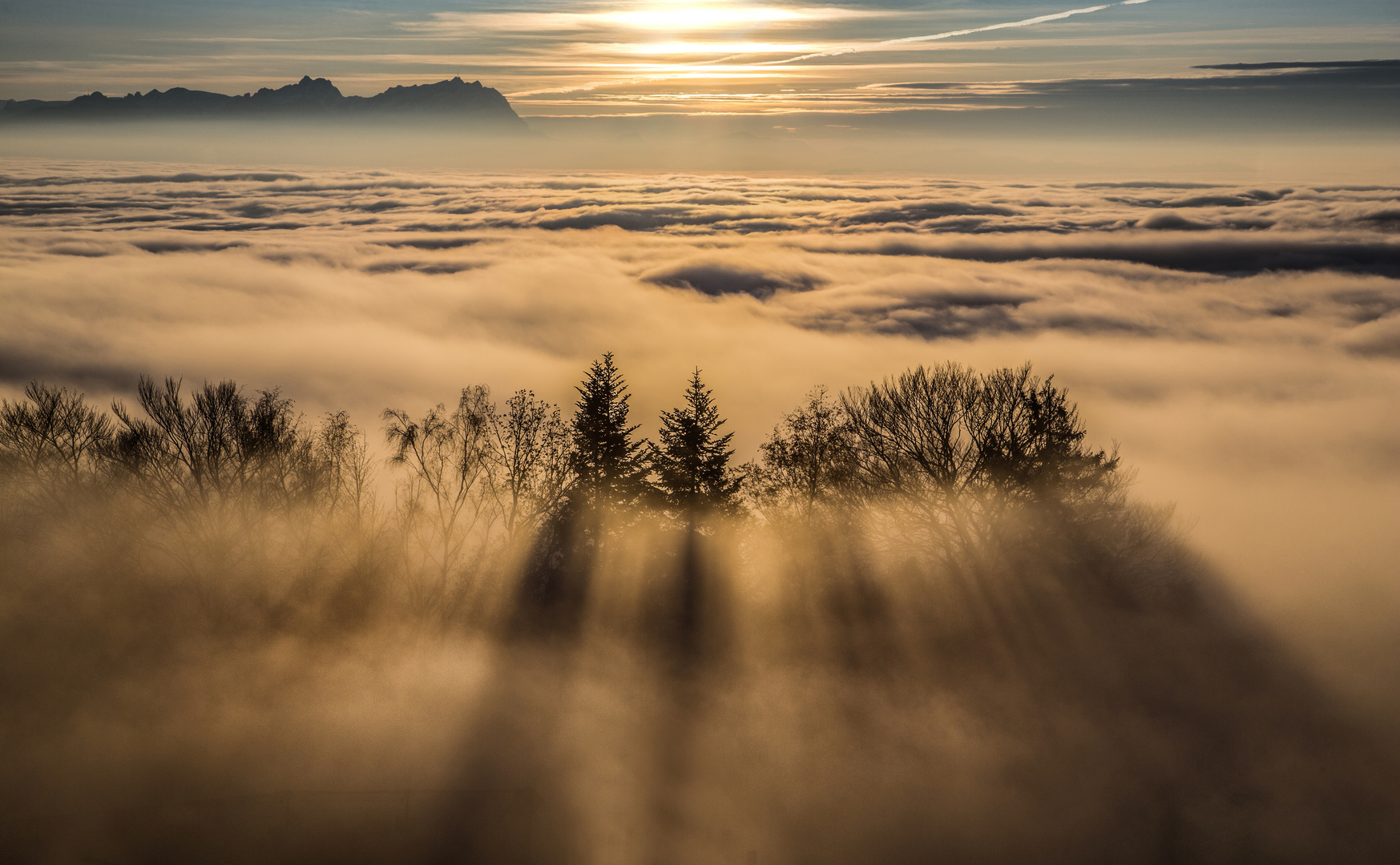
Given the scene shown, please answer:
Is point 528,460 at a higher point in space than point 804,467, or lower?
lower

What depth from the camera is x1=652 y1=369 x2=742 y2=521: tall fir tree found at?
3253 cm

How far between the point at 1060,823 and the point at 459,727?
16866 mm

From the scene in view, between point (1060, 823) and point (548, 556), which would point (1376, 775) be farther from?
point (548, 556)

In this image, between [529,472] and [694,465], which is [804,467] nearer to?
[694,465]

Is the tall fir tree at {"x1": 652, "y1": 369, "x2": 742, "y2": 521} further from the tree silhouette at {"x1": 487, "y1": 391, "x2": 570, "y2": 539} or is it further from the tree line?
the tree silhouette at {"x1": 487, "y1": 391, "x2": 570, "y2": 539}

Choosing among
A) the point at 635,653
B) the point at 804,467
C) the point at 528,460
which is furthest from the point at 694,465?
the point at 635,653

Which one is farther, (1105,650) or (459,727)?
(1105,650)

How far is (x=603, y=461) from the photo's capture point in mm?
33125

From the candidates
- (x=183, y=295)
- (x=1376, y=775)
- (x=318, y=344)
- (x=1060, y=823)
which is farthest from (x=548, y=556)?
(x=183, y=295)

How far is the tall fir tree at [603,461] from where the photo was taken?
32969 mm

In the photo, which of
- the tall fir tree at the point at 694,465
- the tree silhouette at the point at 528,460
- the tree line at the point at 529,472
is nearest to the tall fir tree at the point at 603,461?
the tree line at the point at 529,472

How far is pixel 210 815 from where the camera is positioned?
20.6m

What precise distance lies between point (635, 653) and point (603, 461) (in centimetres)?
811

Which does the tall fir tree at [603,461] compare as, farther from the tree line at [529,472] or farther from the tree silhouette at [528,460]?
the tree silhouette at [528,460]
